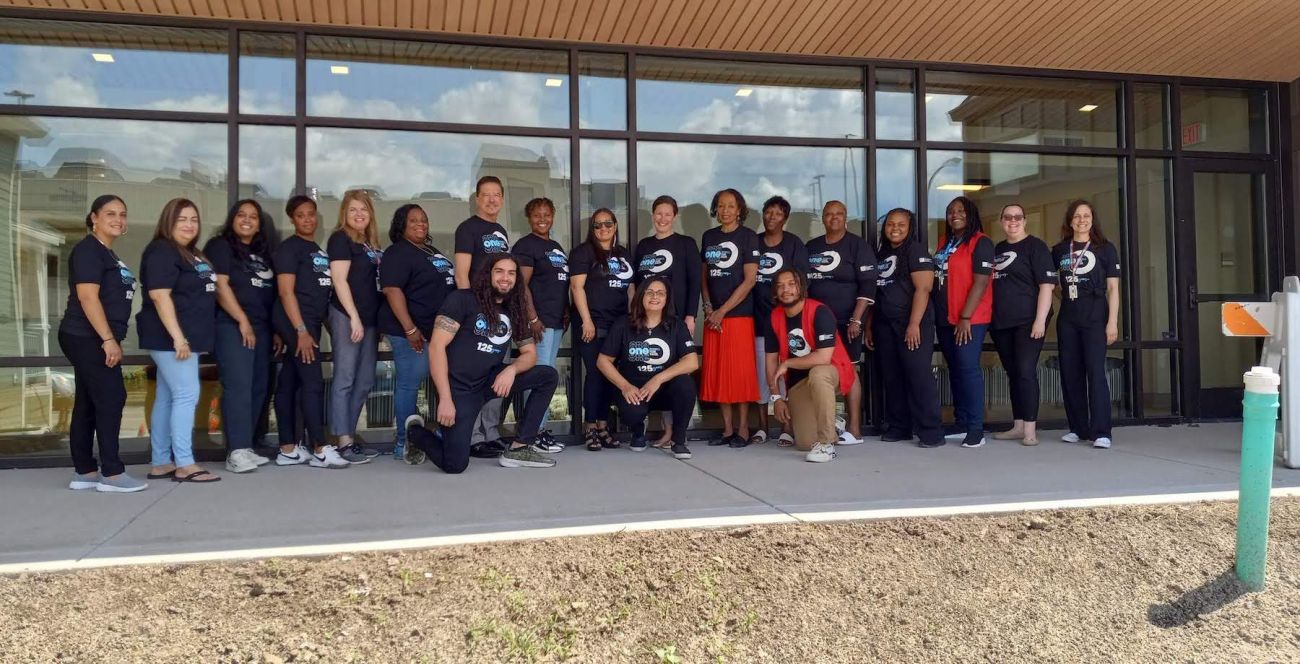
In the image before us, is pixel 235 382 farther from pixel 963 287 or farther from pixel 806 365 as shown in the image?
pixel 963 287

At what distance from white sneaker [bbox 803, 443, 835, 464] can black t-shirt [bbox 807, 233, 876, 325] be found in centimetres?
104

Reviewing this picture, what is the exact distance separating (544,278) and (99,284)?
245cm

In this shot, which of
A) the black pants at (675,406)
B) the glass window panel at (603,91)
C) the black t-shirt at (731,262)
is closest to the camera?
the black pants at (675,406)

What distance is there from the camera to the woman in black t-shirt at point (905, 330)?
5.82m

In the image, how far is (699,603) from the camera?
306 centimetres

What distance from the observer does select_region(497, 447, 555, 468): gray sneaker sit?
5.11 m

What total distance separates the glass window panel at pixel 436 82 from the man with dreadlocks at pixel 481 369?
5.67 ft

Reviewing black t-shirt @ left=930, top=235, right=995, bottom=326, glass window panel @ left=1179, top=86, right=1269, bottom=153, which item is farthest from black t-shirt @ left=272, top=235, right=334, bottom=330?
glass window panel @ left=1179, top=86, right=1269, bottom=153

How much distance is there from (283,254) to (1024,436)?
16.1ft

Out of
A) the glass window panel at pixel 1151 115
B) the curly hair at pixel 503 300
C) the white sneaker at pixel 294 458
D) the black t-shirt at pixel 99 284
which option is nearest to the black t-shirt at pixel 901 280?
the curly hair at pixel 503 300

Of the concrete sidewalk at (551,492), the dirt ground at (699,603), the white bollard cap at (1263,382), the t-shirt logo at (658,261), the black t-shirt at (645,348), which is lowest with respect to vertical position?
the dirt ground at (699,603)

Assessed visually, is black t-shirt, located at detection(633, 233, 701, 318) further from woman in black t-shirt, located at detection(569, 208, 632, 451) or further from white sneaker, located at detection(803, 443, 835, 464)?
white sneaker, located at detection(803, 443, 835, 464)

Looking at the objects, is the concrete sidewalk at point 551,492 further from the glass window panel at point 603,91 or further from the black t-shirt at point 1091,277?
the glass window panel at point 603,91

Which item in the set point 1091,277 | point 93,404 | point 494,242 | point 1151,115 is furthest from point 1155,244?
point 93,404
